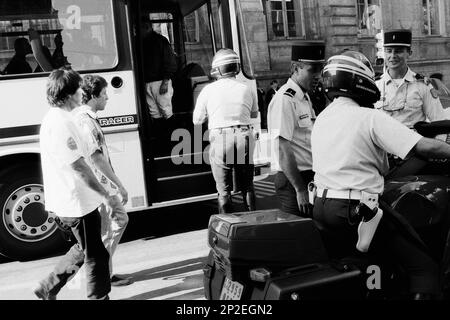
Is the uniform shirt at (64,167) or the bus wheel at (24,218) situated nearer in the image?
the uniform shirt at (64,167)

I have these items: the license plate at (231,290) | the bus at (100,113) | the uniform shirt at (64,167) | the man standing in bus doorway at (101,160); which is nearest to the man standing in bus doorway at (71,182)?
the uniform shirt at (64,167)

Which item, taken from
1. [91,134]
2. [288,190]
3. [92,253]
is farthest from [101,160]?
[288,190]

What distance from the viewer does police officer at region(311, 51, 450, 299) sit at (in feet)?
9.29

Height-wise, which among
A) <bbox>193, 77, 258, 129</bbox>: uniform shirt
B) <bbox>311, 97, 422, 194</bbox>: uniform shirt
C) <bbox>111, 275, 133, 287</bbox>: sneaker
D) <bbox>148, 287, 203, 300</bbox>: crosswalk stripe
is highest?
<bbox>193, 77, 258, 129</bbox>: uniform shirt

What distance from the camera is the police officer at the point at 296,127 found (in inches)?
159

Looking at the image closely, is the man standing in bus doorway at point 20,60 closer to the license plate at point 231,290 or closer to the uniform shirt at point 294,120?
the uniform shirt at point 294,120

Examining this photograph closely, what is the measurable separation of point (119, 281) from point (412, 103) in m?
2.99

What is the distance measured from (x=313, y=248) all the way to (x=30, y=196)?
4041 millimetres

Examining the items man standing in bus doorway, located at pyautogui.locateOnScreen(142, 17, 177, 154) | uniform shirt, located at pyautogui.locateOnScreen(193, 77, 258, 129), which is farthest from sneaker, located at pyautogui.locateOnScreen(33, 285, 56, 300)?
man standing in bus doorway, located at pyautogui.locateOnScreen(142, 17, 177, 154)

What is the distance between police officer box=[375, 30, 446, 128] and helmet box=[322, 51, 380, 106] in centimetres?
193

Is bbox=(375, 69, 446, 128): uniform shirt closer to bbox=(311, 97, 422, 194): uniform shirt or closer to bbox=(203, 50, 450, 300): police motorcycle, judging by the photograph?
bbox=(203, 50, 450, 300): police motorcycle

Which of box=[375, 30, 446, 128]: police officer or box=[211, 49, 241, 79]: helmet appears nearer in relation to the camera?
box=[375, 30, 446, 128]: police officer

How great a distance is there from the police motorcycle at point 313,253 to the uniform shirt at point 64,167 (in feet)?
3.74

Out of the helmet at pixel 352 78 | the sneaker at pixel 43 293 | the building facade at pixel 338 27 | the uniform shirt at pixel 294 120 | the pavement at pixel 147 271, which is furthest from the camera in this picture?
the building facade at pixel 338 27
